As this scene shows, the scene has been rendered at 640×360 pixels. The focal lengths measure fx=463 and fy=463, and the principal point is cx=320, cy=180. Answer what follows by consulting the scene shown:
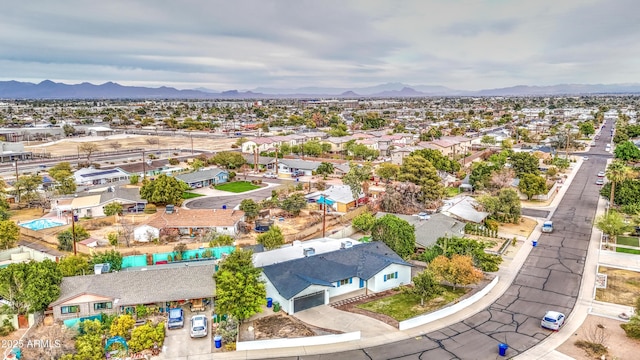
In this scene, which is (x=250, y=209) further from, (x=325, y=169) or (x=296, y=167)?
(x=296, y=167)

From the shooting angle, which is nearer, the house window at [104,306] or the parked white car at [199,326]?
the parked white car at [199,326]

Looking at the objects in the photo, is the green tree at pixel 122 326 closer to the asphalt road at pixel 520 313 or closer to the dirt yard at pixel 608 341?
the asphalt road at pixel 520 313

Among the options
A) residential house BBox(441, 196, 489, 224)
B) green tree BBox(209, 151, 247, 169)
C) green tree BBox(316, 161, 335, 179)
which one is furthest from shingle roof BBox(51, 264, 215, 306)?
green tree BBox(209, 151, 247, 169)

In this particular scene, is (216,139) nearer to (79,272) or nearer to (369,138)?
(369,138)

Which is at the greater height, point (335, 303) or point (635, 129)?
point (635, 129)

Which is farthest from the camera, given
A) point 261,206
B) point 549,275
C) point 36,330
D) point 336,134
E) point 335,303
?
point 336,134

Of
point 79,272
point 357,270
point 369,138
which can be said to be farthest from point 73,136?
point 357,270

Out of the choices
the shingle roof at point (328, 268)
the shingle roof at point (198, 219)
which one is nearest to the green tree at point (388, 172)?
the shingle roof at point (198, 219)
